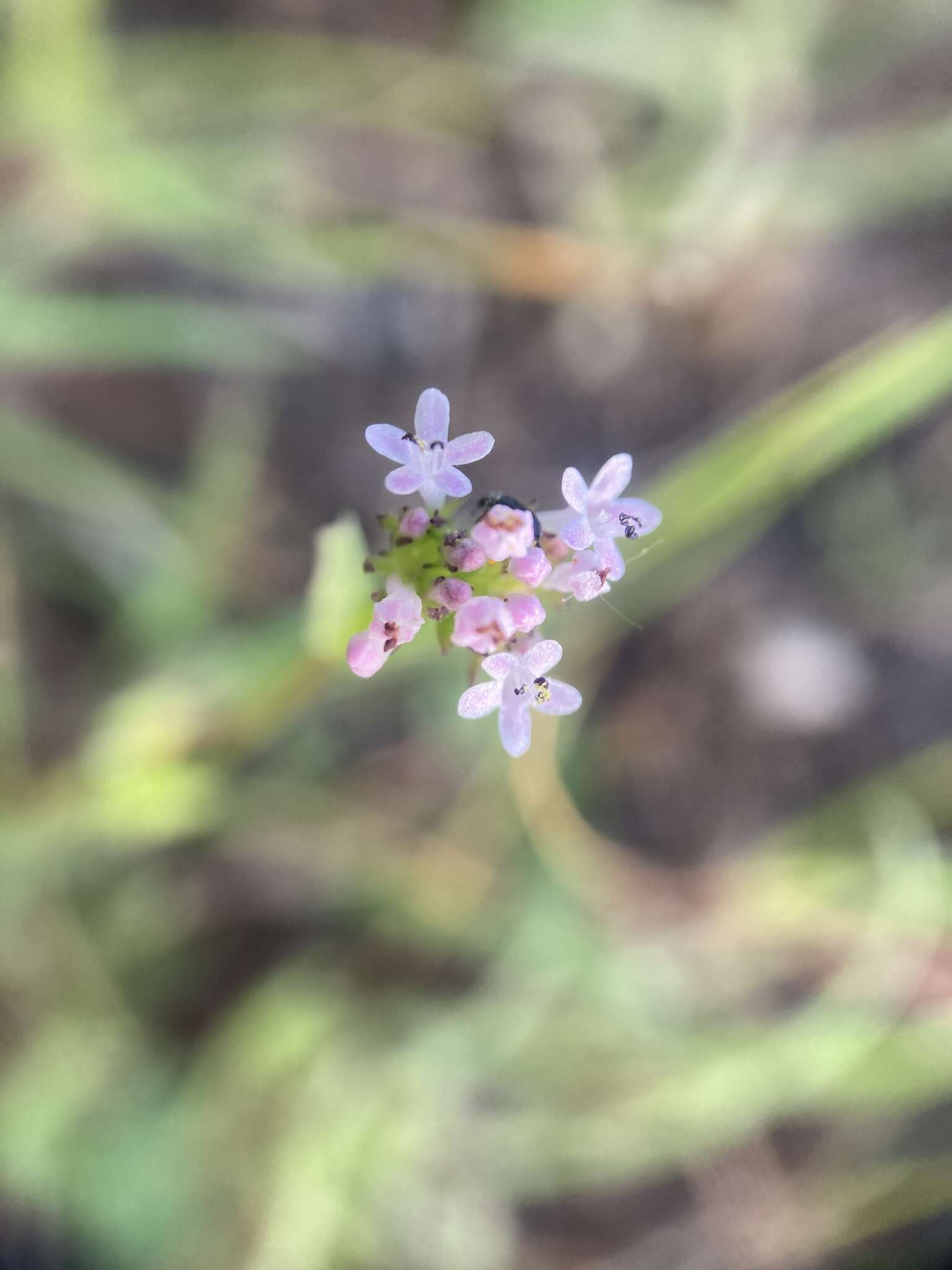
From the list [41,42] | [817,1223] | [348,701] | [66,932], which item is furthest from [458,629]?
[817,1223]

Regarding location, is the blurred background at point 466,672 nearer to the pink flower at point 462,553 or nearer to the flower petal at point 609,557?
the flower petal at point 609,557

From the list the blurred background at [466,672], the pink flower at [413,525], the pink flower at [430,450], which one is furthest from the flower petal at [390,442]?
the blurred background at [466,672]

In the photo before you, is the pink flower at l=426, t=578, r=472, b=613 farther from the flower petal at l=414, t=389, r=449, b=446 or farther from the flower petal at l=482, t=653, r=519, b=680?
the flower petal at l=414, t=389, r=449, b=446

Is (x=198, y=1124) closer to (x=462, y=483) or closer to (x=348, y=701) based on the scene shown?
(x=348, y=701)

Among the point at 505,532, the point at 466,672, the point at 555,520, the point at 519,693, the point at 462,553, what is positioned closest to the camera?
the point at 505,532

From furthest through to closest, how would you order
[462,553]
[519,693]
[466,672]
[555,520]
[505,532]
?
[466,672], [555,520], [519,693], [462,553], [505,532]

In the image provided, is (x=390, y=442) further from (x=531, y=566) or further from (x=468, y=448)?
(x=531, y=566)

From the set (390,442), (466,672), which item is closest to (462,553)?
(390,442)
